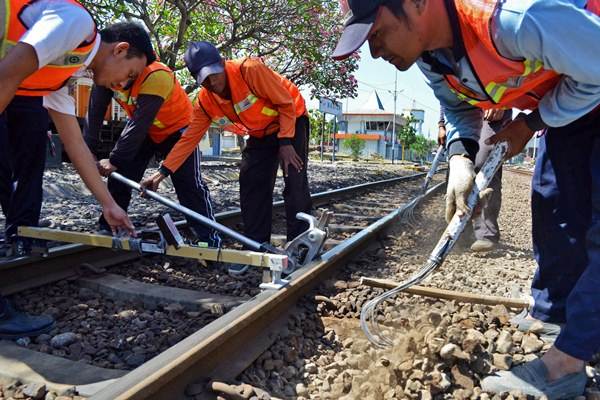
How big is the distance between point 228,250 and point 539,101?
66.4 inches

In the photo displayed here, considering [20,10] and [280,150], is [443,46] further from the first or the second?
[280,150]

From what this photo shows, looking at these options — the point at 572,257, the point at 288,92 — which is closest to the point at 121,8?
the point at 288,92

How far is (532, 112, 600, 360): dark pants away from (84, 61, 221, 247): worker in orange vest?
2500 millimetres

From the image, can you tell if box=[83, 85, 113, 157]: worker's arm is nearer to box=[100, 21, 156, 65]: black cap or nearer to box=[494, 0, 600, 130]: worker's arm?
box=[100, 21, 156, 65]: black cap

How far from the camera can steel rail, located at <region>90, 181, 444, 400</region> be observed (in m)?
1.64

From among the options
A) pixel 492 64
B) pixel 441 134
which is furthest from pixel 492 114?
pixel 492 64

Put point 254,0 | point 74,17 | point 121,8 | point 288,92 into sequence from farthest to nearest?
point 254,0, point 121,8, point 288,92, point 74,17

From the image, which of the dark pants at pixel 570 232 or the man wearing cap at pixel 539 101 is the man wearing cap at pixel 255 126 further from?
the dark pants at pixel 570 232

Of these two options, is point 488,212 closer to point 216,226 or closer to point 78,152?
point 216,226

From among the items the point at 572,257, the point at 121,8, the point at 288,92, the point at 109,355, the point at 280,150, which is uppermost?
the point at 121,8

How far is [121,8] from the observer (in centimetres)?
781

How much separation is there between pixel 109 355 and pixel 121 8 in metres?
6.71

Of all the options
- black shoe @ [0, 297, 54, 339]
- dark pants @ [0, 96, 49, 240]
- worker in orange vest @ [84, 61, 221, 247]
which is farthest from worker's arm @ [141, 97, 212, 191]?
black shoe @ [0, 297, 54, 339]

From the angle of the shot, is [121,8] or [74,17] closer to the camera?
[74,17]
